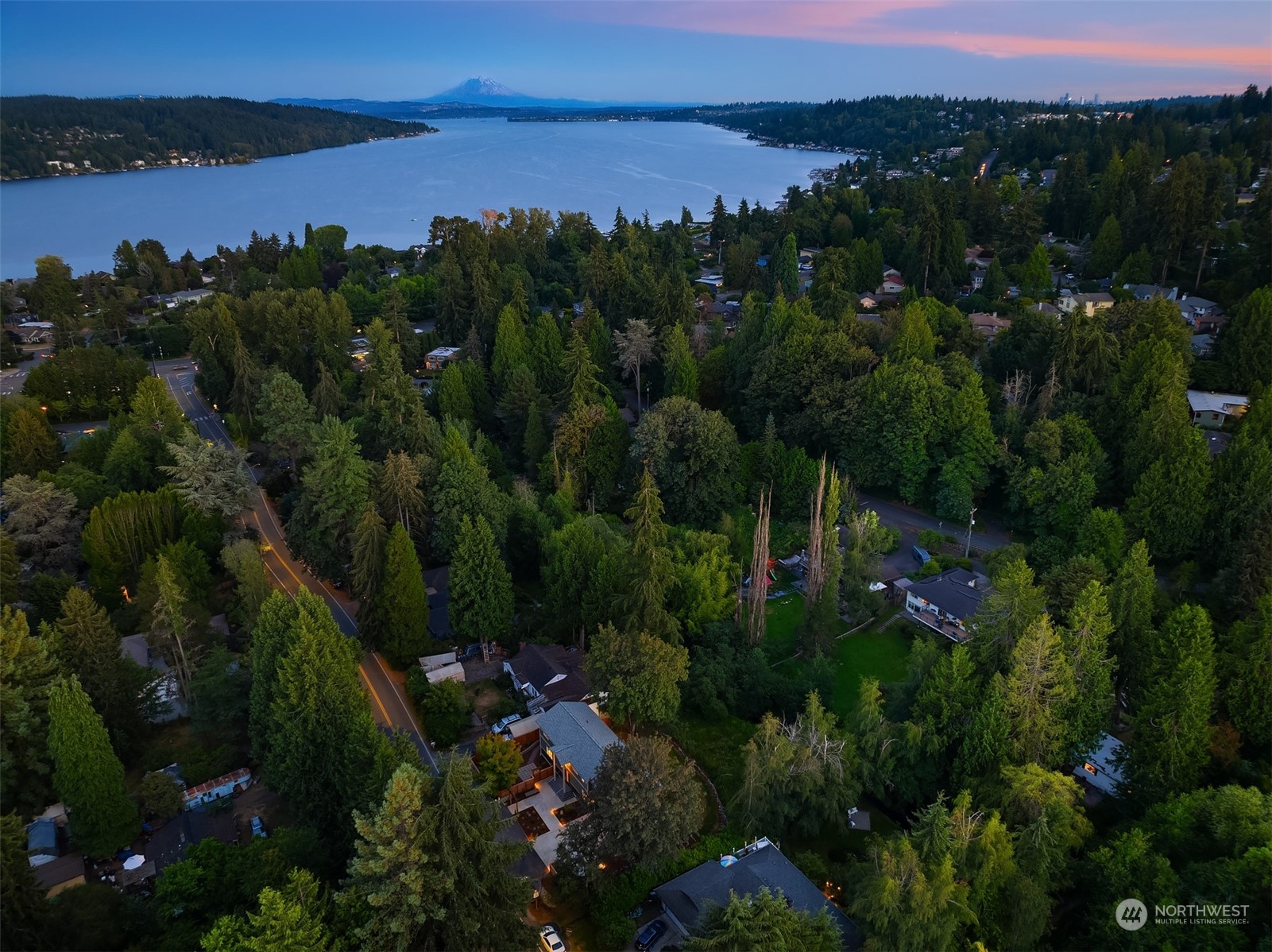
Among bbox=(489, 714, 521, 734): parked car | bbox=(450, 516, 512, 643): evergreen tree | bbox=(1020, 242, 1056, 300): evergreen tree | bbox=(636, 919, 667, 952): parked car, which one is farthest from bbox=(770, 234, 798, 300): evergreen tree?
bbox=(636, 919, 667, 952): parked car

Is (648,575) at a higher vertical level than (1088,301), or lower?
lower

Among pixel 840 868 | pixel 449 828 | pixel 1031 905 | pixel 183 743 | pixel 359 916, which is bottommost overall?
pixel 183 743

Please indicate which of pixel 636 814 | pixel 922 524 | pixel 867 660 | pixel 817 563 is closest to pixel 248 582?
pixel 636 814

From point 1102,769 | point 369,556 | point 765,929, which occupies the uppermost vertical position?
point 369,556

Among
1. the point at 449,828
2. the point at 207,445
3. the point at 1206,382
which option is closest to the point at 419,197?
the point at 207,445

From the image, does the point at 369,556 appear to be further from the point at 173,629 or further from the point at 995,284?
the point at 995,284

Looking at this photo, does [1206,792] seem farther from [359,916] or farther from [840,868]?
[359,916]
